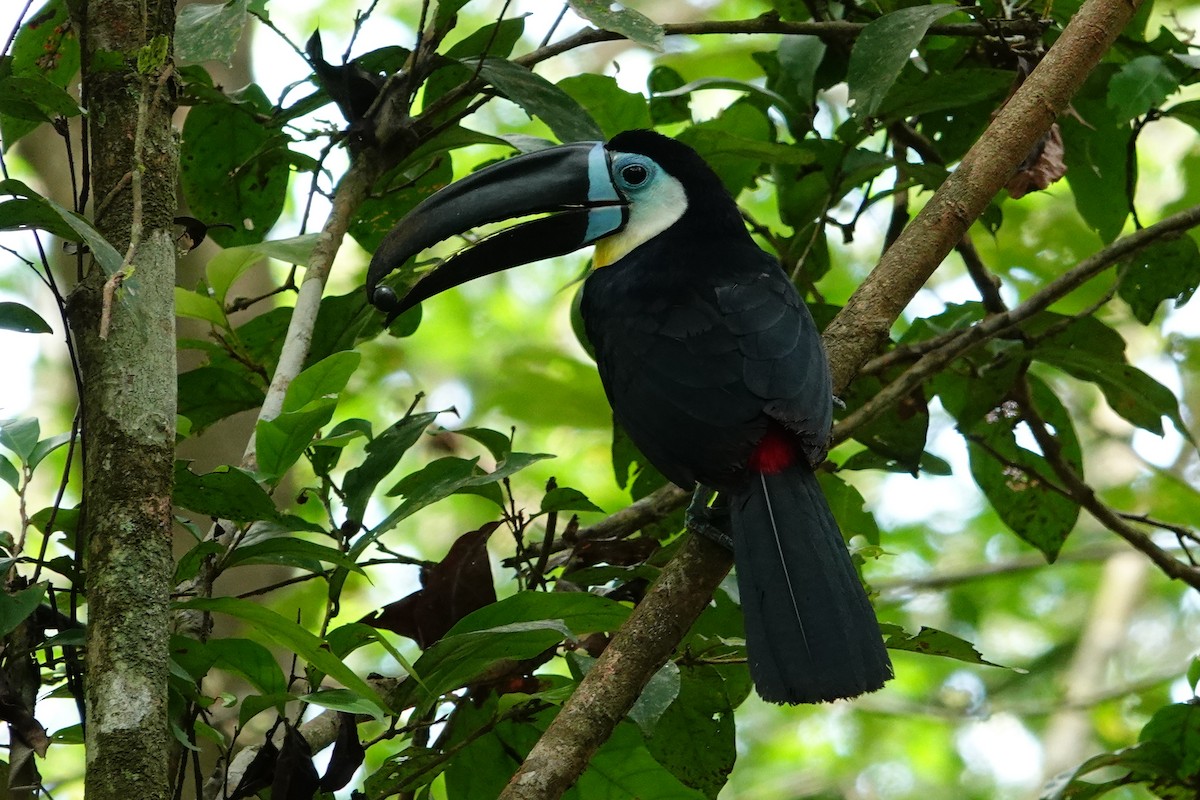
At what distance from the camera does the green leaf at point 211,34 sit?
7.34 ft

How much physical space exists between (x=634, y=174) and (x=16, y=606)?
1.77m

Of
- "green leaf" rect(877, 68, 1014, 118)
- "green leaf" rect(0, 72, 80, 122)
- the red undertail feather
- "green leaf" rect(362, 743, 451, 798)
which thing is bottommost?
"green leaf" rect(362, 743, 451, 798)

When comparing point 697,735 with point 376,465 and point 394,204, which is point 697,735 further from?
point 394,204

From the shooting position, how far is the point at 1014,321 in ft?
8.98

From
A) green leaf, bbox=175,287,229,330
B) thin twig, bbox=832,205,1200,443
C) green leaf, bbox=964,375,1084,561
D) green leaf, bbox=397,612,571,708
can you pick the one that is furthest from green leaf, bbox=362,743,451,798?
green leaf, bbox=964,375,1084,561

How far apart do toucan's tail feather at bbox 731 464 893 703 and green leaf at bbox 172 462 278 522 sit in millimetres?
776

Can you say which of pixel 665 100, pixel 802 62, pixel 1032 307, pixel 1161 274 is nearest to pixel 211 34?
pixel 665 100

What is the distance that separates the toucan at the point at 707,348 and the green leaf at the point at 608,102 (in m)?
0.06

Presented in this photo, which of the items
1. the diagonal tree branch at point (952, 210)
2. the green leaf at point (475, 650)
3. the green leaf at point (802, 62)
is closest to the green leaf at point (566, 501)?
the diagonal tree branch at point (952, 210)

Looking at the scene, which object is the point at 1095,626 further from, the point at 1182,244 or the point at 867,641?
the point at 867,641

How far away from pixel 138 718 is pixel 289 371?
791 mm

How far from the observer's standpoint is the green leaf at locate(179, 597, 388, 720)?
169 cm

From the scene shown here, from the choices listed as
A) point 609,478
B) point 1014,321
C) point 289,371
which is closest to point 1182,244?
point 1014,321

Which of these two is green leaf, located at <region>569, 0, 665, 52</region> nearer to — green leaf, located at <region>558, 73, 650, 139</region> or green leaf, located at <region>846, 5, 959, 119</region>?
green leaf, located at <region>846, 5, 959, 119</region>
